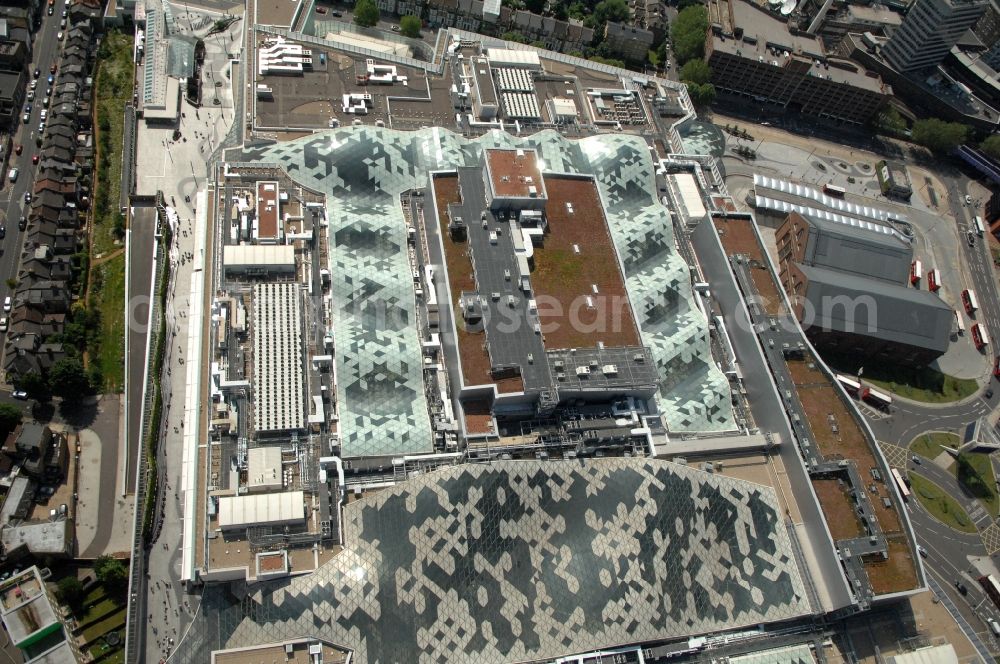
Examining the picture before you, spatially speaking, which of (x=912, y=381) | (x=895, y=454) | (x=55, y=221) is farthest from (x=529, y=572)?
(x=55, y=221)

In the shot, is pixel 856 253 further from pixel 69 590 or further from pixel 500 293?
pixel 69 590

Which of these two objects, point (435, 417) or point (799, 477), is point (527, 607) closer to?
point (435, 417)

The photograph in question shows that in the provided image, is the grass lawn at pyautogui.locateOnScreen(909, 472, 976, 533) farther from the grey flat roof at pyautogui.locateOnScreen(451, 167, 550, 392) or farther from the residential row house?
the residential row house

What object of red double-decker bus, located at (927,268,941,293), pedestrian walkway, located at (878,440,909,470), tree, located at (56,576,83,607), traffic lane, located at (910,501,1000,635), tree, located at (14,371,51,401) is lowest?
traffic lane, located at (910,501,1000,635)

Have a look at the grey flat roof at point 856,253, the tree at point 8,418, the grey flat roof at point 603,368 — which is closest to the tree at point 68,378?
the tree at point 8,418

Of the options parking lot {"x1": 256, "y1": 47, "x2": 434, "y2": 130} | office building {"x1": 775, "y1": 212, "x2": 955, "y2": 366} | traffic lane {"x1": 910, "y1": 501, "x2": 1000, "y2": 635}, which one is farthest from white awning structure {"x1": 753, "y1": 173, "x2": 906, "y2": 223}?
parking lot {"x1": 256, "y1": 47, "x2": 434, "y2": 130}
